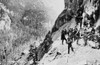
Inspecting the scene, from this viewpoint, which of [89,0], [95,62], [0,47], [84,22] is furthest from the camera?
[0,47]

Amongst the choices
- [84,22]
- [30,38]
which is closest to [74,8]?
[84,22]

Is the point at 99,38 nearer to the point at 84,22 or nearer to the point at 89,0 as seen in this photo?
the point at 84,22

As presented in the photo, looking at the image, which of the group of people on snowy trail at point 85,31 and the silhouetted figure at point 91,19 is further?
the silhouetted figure at point 91,19

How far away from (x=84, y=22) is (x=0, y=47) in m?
119

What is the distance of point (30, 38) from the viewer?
191 m

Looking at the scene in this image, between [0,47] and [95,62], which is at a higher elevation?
[95,62]

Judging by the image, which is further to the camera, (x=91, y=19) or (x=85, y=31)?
(x=91, y=19)

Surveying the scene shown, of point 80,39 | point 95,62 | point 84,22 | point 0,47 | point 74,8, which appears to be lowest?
point 0,47

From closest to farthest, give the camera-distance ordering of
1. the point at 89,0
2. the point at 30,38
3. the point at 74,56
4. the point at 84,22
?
the point at 74,56 → the point at 84,22 → the point at 89,0 → the point at 30,38

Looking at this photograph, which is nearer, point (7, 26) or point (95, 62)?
point (95, 62)

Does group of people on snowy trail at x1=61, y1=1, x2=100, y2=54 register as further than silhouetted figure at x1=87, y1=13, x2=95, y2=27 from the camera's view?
No

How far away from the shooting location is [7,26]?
180 meters

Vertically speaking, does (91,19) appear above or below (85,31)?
above

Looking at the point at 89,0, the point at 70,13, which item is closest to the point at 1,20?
the point at 70,13
